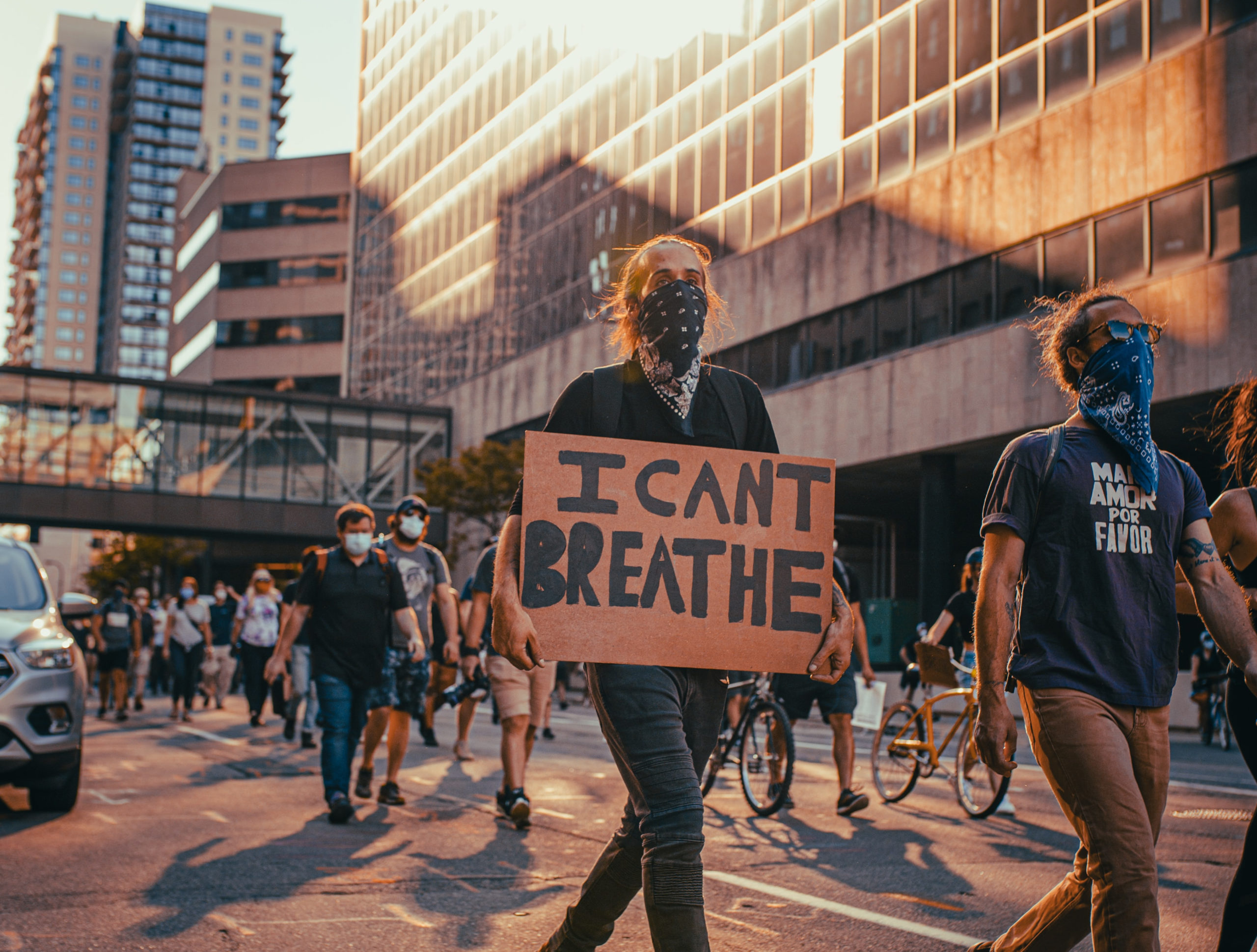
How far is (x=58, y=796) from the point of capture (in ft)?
27.3

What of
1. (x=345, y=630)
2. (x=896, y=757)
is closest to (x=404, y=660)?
(x=345, y=630)

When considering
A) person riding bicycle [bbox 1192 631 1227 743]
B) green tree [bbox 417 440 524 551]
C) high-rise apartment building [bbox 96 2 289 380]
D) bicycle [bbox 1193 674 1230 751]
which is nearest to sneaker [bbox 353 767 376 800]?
person riding bicycle [bbox 1192 631 1227 743]

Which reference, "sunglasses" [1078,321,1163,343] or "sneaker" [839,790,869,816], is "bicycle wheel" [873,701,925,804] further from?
"sunglasses" [1078,321,1163,343]

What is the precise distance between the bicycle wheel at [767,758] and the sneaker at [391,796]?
2.24 m

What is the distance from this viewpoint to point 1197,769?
1260 cm

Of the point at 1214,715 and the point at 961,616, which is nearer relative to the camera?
the point at 961,616

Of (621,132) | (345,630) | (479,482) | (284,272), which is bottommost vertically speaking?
(345,630)

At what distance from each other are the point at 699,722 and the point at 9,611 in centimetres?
627

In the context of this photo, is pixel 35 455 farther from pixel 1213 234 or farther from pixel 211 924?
pixel 211 924

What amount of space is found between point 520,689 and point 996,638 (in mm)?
5454

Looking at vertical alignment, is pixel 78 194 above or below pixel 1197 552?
above

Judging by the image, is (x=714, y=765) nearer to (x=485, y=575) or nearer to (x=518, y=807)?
(x=518, y=807)

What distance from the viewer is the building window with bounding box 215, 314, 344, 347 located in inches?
2731

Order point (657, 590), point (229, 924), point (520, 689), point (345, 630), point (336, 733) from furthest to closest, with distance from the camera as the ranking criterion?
1. point (520, 689)
2. point (345, 630)
3. point (336, 733)
4. point (229, 924)
5. point (657, 590)
